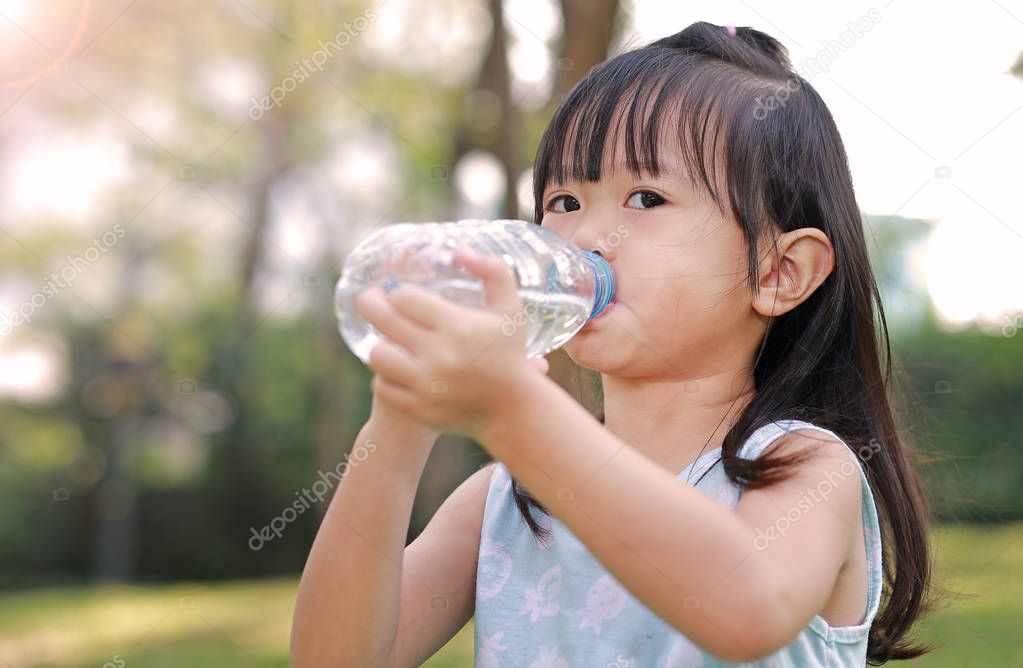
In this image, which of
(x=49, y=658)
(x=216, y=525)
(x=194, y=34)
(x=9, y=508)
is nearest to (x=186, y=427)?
(x=216, y=525)

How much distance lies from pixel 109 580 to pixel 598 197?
1245 centimetres

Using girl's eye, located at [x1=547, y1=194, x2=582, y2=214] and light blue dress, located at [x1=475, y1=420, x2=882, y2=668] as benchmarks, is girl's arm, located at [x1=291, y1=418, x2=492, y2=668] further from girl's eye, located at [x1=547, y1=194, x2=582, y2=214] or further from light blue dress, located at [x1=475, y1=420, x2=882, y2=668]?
girl's eye, located at [x1=547, y1=194, x2=582, y2=214]

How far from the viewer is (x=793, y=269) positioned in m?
1.82

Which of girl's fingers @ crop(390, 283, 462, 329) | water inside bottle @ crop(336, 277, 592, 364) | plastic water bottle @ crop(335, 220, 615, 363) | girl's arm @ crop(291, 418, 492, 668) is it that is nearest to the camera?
girl's fingers @ crop(390, 283, 462, 329)

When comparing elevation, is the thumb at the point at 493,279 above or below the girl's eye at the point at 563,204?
above

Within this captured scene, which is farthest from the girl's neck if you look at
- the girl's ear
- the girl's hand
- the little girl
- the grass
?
the grass

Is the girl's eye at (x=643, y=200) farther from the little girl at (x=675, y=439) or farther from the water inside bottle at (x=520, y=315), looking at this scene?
the water inside bottle at (x=520, y=315)

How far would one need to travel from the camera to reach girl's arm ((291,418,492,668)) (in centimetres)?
150

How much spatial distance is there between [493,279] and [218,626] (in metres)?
7.63

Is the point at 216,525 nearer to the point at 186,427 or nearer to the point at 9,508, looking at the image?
the point at 186,427

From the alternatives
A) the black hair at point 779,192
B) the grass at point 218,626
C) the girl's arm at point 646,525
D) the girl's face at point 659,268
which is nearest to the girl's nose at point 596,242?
the girl's face at point 659,268

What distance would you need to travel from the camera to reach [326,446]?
11234mm

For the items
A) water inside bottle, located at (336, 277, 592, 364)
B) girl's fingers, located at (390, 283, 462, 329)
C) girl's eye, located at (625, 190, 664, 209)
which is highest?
girl's fingers, located at (390, 283, 462, 329)

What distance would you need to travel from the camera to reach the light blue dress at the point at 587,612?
5.08 ft
